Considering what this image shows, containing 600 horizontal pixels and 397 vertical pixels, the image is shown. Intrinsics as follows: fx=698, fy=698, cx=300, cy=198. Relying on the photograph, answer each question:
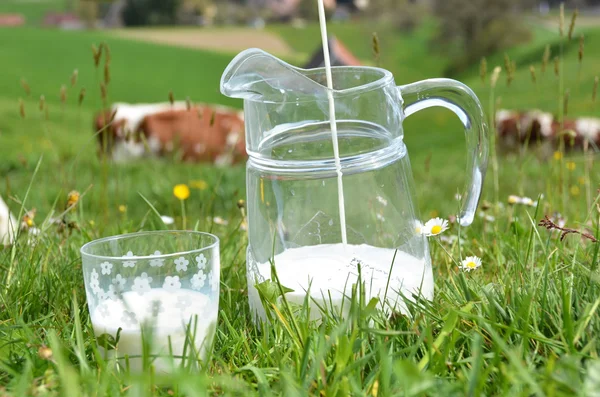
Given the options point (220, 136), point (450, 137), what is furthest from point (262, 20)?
point (220, 136)

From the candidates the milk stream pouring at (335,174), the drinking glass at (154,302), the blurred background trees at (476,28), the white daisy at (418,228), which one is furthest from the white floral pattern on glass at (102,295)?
the blurred background trees at (476,28)

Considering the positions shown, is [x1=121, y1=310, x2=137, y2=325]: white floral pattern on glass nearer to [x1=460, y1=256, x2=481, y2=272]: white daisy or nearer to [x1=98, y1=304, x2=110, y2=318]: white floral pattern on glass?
[x1=98, y1=304, x2=110, y2=318]: white floral pattern on glass

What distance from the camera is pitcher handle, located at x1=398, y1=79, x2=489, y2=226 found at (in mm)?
1590

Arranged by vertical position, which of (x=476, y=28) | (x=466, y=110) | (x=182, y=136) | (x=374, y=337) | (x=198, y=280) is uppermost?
(x=466, y=110)

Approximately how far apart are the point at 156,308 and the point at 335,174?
515 millimetres

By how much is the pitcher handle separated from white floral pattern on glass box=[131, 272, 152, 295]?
70 centimetres

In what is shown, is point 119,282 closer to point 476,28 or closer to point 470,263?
point 470,263

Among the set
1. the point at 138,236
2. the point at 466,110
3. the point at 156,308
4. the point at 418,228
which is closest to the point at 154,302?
the point at 156,308

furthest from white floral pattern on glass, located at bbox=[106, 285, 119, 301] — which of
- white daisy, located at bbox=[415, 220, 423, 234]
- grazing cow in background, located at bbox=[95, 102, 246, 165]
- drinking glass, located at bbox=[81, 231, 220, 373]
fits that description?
grazing cow in background, located at bbox=[95, 102, 246, 165]

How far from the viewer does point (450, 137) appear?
439 inches

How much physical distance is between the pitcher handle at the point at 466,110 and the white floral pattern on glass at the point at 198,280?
1.99 ft

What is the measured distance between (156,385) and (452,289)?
649mm

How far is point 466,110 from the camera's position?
1624mm

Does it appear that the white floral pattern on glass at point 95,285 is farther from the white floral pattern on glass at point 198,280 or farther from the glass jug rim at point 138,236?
the white floral pattern on glass at point 198,280
